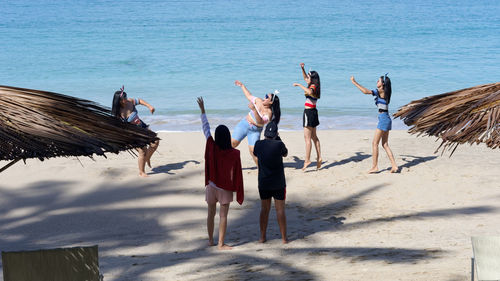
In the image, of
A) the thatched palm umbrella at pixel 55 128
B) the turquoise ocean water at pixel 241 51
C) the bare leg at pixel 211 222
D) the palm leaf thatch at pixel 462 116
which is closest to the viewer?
the thatched palm umbrella at pixel 55 128

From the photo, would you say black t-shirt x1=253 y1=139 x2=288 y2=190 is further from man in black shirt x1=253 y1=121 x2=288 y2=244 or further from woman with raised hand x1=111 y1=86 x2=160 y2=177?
woman with raised hand x1=111 y1=86 x2=160 y2=177

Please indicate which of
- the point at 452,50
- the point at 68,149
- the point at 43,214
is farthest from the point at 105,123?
the point at 452,50

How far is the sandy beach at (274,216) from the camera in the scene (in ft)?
20.7

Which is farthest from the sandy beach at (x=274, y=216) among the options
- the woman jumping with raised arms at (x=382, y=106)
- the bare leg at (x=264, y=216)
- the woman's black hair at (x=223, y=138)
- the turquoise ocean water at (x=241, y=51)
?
the turquoise ocean water at (x=241, y=51)

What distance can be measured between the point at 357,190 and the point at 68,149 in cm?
576

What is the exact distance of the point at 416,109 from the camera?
5.64 metres

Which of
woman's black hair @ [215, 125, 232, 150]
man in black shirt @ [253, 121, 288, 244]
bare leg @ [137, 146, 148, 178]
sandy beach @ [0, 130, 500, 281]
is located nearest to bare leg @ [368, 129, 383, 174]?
sandy beach @ [0, 130, 500, 281]

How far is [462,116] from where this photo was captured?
515cm

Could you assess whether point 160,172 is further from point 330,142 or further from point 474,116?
point 474,116

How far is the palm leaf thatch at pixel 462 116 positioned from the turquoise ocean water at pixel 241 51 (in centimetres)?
1183

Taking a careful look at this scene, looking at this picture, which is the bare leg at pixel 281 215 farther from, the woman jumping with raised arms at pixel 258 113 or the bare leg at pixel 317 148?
the bare leg at pixel 317 148

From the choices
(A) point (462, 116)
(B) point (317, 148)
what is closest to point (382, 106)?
(B) point (317, 148)

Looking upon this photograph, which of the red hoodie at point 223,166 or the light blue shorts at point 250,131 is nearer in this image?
the red hoodie at point 223,166

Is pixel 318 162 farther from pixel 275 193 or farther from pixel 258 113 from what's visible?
pixel 275 193
